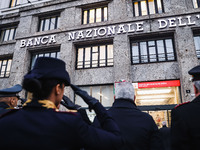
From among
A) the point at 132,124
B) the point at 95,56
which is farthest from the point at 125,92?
the point at 95,56

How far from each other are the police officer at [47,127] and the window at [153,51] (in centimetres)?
1032

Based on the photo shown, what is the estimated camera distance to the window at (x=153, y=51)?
10773 millimetres

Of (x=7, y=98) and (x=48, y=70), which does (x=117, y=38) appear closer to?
(x=7, y=98)

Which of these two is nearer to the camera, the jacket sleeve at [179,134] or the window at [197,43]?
the jacket sleeve at [179,134]

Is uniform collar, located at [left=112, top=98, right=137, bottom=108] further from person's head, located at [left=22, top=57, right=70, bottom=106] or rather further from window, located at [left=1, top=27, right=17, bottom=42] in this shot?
window, located at [left=1, top=27, right=17, bottom=42]

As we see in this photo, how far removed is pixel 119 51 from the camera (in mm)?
11023

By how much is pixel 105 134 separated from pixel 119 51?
10172 mm

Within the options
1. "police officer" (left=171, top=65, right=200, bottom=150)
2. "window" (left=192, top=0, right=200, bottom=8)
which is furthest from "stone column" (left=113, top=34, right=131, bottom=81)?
"police officer" (left=171, top=65, right=200, bottom=150)

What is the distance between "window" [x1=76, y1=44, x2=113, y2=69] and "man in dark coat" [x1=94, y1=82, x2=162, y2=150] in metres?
9.37

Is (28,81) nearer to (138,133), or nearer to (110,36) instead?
(138,133)

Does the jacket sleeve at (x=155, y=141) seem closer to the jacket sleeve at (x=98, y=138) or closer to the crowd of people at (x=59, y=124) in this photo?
the crowd of people at (x=59, y=124)

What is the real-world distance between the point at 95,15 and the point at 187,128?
1277cm

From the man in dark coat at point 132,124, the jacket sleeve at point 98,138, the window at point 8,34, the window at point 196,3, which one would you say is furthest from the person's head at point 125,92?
the window at point 8,34

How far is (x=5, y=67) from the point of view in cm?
1419
